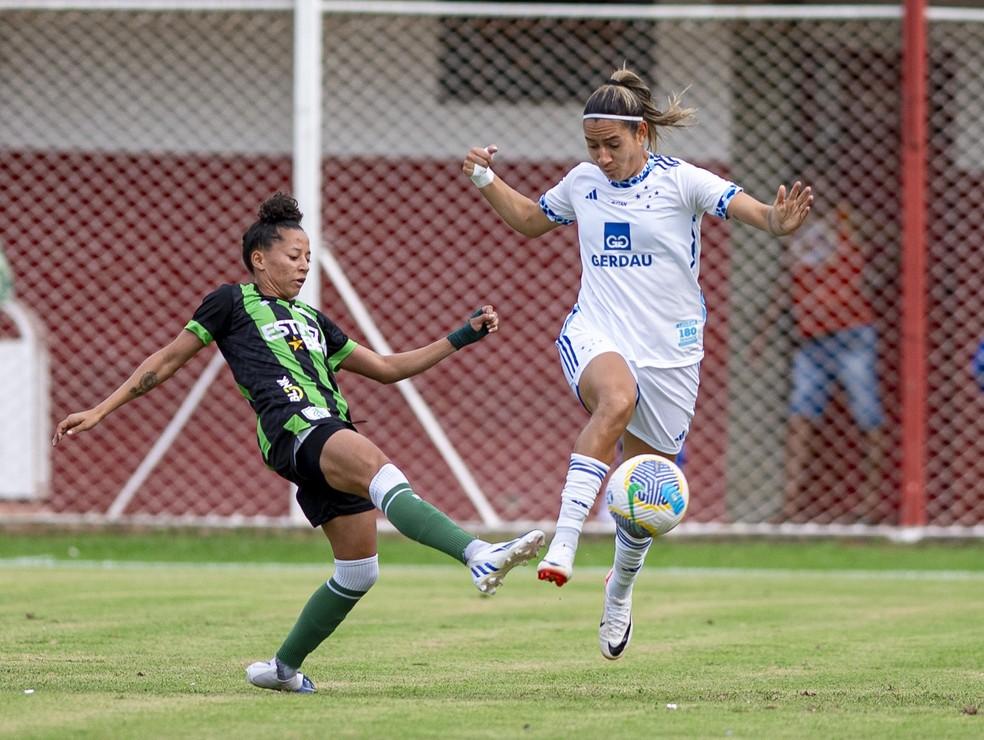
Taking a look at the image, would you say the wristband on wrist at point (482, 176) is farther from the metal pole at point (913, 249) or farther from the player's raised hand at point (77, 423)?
the metal pole at point (913, 249)

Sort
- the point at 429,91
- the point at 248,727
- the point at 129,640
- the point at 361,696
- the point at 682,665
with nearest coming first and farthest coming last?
the point at 248,727
the point at 361,696
the point at 682,665
the point at 129,640
the point at 429,91

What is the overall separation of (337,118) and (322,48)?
1.77 ft

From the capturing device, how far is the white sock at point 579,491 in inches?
239

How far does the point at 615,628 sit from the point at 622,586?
0.70 feet

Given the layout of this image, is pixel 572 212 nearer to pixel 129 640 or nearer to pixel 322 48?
pixel 129 640

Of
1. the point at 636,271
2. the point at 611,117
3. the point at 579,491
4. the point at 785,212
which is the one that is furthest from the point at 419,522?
the point at 611,117

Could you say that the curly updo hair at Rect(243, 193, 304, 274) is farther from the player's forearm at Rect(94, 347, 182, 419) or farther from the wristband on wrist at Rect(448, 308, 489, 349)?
the wristband on wrist at Rect(448, 308, 489, 349)

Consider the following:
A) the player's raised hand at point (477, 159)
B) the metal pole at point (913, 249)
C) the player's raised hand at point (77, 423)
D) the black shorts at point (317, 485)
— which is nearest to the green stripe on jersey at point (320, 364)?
the black shorts at point (317, 485)

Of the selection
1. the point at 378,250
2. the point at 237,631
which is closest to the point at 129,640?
the point at 237,631

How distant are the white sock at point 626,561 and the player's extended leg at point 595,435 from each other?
0.58 metres

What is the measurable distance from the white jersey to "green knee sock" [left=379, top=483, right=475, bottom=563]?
50.2 inches

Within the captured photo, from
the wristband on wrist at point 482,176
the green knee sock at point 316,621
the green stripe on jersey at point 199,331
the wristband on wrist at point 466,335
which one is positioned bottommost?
the green knee sock at point 316,621

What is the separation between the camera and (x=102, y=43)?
13.2 m

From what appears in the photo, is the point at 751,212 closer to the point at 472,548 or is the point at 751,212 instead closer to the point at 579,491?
the point at 579,491
